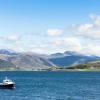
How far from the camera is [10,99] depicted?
138 meters

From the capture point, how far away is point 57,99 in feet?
448

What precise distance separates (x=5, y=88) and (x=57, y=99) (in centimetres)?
5637

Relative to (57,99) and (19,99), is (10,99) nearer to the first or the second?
(19,99)

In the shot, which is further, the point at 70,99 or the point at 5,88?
the point at 5,88

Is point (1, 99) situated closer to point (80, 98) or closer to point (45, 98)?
point (45, 98)

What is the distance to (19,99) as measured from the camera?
449ft

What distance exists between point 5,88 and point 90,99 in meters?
62.9

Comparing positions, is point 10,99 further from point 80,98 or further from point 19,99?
point 80,98

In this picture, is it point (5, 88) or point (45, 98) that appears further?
point (5, 88)

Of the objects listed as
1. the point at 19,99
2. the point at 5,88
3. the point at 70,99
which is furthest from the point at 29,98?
the point at 5,88

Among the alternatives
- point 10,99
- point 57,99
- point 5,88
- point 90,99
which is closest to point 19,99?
point 10,99

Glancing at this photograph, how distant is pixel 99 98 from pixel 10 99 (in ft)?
90.9

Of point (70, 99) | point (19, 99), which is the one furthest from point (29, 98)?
point (70, 99)

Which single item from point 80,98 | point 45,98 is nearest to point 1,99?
point 45,98
